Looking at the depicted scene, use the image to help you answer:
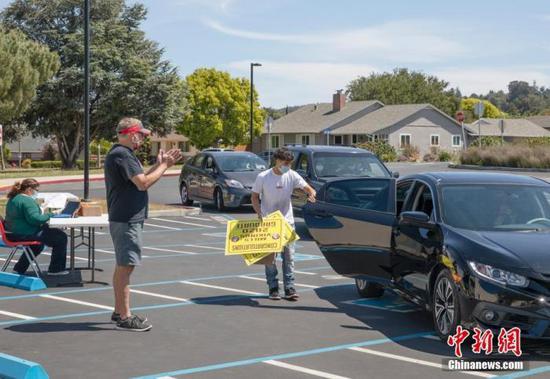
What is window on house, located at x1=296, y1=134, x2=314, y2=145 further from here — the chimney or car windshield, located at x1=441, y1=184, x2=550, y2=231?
car windshield, located at x1=441, y1=184, x2=550, y2=231

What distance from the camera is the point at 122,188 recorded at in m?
8.44

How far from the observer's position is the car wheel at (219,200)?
74.4 ft

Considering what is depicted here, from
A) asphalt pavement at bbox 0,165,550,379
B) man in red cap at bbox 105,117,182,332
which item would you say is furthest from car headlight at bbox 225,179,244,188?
man in red cap at bbox 105,117,182,332

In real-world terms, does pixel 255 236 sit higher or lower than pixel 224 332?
higher

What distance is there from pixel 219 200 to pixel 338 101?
70.0 metres

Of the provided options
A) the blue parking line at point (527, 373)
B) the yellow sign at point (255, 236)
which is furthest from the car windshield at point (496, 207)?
the yellow sign at point (255, 236)

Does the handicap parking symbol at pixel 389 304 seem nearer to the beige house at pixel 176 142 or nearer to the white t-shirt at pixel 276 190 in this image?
the white t-shirt at pixel 276 190

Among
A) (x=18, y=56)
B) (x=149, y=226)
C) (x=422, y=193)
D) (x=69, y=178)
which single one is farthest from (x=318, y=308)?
(x=18, y=56)

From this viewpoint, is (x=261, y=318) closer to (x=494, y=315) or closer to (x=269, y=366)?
(x=269, y=366)

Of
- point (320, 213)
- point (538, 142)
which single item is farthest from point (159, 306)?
point (538, 142)

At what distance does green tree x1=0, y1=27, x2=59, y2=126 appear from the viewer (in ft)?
140

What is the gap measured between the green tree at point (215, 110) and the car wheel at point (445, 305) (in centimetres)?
7641

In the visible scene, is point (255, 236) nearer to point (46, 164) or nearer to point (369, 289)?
point (369, 289)

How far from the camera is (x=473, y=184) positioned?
910cm
